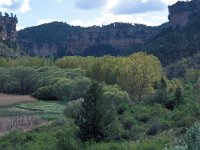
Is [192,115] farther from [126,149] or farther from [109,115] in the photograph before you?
[126,149]

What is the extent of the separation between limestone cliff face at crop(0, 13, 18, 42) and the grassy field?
106 metres

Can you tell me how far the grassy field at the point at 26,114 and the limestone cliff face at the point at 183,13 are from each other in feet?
354

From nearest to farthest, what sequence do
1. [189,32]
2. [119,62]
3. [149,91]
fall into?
1. [149,91]
2. [119,62]
3. [189,32]

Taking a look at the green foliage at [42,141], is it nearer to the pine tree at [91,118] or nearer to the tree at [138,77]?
the pine tree at [91,118]

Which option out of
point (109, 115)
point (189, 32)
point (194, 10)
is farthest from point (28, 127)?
point (194, 10)

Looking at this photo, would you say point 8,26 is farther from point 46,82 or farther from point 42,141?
point 42,141

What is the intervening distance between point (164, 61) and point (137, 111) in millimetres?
79475

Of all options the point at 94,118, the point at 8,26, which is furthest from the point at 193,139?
the point at 8,26

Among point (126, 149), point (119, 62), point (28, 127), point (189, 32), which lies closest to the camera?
point (126, 149)

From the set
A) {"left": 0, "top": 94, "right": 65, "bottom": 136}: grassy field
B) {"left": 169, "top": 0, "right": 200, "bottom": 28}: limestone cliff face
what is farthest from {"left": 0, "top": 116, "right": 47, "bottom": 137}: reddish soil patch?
{"left": 169, "top": 0, "right": 200, "bottom": 28}: limestone cliff face

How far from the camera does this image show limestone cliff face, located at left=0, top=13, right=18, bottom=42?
180075mm

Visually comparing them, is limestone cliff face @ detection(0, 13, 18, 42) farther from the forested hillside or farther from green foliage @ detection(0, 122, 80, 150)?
green foliage @ detection(0, 122, 80, 150)

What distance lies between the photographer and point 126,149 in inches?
896

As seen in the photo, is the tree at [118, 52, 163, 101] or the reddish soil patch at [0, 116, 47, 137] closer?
the reddish soil patch at [0, 116, 47, 137]
